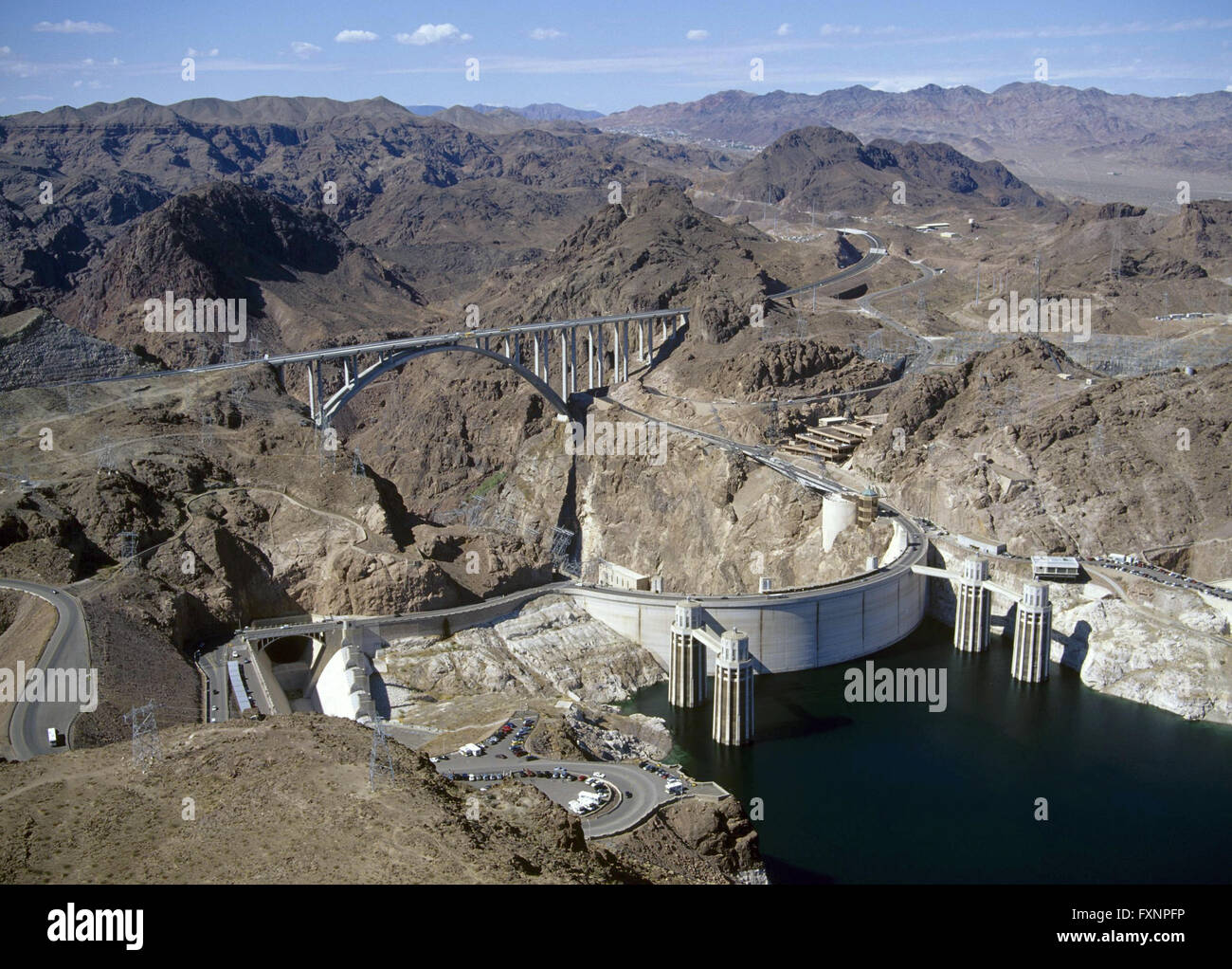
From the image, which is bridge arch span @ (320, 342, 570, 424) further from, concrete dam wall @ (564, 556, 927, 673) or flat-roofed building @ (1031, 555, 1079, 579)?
flat-roofed building @ (1031, 555, 1079, 579)

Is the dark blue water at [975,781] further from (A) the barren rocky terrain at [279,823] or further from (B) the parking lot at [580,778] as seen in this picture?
(A) the barren rocky terrain at [279,823]

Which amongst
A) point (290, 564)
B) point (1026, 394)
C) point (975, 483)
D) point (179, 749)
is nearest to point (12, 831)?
point (179, 749)

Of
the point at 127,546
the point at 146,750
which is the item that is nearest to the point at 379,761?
the point at 146,750

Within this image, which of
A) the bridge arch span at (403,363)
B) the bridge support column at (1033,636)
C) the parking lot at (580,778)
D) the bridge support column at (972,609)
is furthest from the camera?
the bridge arch span at (403,363)

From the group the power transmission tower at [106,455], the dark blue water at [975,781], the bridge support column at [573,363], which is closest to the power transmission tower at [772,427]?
the bridge support column at [573,363]

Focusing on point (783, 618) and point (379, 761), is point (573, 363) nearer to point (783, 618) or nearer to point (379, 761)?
point (783, 618)

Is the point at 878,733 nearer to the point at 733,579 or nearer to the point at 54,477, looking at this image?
the point at 733,579
